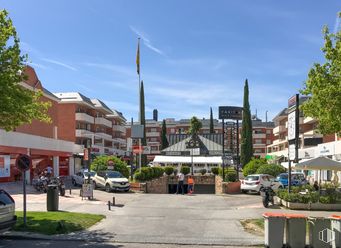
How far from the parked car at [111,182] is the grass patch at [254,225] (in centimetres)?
1782

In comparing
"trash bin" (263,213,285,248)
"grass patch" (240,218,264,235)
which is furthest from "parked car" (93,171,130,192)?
"trash bin" (263,213,285,248)

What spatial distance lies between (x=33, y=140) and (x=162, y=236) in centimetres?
3052

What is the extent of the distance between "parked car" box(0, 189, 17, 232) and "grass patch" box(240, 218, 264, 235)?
25.6 ft

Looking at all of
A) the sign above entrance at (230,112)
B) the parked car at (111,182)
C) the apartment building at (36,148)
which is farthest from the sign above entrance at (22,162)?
the sign above entrance at (230,112)

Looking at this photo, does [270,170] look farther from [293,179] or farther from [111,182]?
[111,182]

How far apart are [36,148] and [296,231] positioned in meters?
34.6

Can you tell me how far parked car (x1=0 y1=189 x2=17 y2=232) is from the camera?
523 inches

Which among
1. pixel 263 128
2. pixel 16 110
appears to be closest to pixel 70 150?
pixel 16 110

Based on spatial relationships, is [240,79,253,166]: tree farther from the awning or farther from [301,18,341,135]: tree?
[301,18,341,135]: tree

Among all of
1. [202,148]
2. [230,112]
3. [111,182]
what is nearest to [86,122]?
[202,148]

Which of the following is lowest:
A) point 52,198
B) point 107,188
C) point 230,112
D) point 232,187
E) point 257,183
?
point 232,187

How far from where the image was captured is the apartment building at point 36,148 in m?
37.9

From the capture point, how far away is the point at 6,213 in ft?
44.4

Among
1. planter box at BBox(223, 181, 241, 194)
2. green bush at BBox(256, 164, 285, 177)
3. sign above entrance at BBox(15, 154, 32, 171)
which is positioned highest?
sign above entrance at BBox(15, 154, 32, 171)
